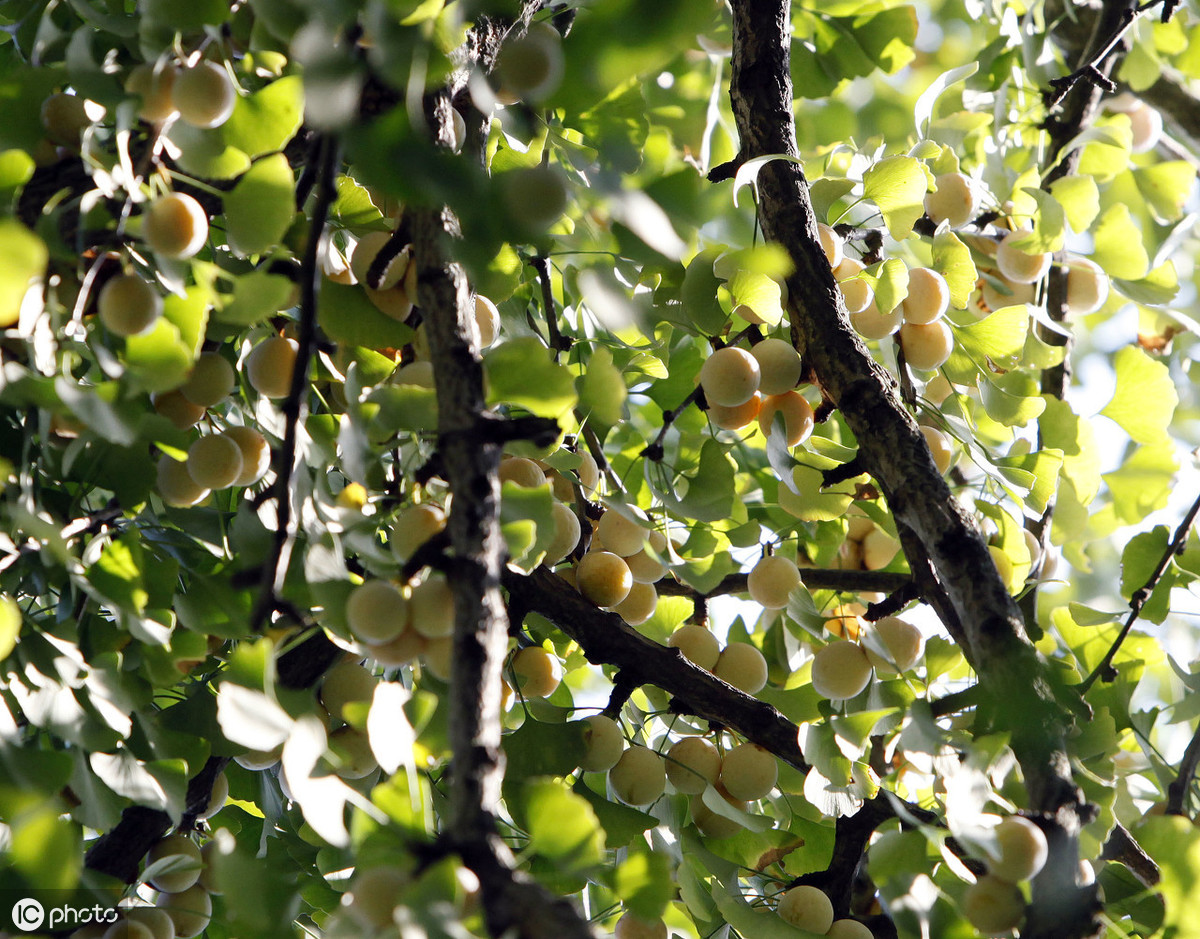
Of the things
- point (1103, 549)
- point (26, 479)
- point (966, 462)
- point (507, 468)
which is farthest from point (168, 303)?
point (1103, 549)

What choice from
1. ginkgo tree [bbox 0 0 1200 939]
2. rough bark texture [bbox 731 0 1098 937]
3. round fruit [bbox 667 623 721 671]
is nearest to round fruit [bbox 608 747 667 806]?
ginkgo tree [bbox 0 0 1200 939]

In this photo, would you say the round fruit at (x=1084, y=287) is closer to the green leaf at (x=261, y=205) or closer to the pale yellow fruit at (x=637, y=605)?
the pale yellow fruit at (x=637, y=605)

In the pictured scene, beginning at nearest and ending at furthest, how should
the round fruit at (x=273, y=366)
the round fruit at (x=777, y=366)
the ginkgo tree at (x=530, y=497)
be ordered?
the ginkgo tree at (x=530, y=497) → the round fruit at (x=273, y=366) → the round fruit at (x=777, y=366)

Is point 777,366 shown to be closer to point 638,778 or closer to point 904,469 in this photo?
→ point 904,469

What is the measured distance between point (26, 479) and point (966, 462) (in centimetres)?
89

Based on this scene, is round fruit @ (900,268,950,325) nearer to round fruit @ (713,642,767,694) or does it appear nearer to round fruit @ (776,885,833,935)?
round fruit @ (713,642,767,694)

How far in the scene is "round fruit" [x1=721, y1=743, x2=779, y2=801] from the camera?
2.54 feet

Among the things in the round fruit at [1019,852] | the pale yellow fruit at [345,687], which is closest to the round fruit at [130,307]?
the pale yellow fruit at [345,687]

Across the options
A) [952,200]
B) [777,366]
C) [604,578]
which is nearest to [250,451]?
[604,578]

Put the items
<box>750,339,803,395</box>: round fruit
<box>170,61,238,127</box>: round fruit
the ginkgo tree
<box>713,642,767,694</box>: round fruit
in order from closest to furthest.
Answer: the ginkgo tree < <box>170,61,238,127</box>: round fruit < <box>750,339,803,395</box>: round fruit < <box>713,642,767,694</box>: round fruit

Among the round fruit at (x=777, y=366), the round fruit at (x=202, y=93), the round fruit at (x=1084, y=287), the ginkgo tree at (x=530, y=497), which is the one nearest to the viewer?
the ginkgo tree at (x=530, y=497)

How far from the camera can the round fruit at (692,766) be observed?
0.81 meters

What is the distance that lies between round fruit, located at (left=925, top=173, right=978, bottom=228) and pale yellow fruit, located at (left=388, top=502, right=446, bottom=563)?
0.60m

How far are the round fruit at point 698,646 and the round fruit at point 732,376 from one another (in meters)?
0.23
